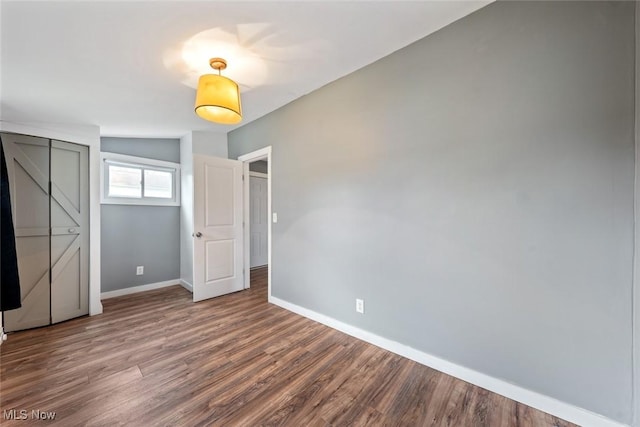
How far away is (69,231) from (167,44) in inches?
92.3

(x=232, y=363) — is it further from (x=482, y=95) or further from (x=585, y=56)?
(x=585, y=56)

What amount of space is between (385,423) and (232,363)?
116 centimetres

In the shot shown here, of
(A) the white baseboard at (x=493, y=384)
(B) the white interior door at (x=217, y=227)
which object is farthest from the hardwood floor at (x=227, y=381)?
(B) the white interior door at (x=217, y=227)

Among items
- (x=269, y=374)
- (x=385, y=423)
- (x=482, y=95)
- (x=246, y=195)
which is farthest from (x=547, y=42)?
(x=246, y=195)

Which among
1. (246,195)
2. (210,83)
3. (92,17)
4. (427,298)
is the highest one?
(92,17)

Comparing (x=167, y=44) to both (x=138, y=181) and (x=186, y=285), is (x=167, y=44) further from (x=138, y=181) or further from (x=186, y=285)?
(x=186, y=285)

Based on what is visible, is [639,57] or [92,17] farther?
[92,17]

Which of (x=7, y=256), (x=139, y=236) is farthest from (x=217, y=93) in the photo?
(x=139, y=236)

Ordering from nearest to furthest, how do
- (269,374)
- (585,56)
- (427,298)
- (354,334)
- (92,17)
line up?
(585,56)
(92,17)
(269,374)
(427,298)
(354,334)

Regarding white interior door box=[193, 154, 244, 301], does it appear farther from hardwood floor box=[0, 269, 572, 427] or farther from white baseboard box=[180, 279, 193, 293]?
hardwood floor box=[0, 269, 572, 427]

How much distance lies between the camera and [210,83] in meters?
1.81

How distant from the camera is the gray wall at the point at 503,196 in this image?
1.28 metres

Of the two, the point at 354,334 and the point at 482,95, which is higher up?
the point at 482,95

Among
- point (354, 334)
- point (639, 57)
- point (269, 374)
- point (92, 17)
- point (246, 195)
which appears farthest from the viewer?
point (246, 195)
